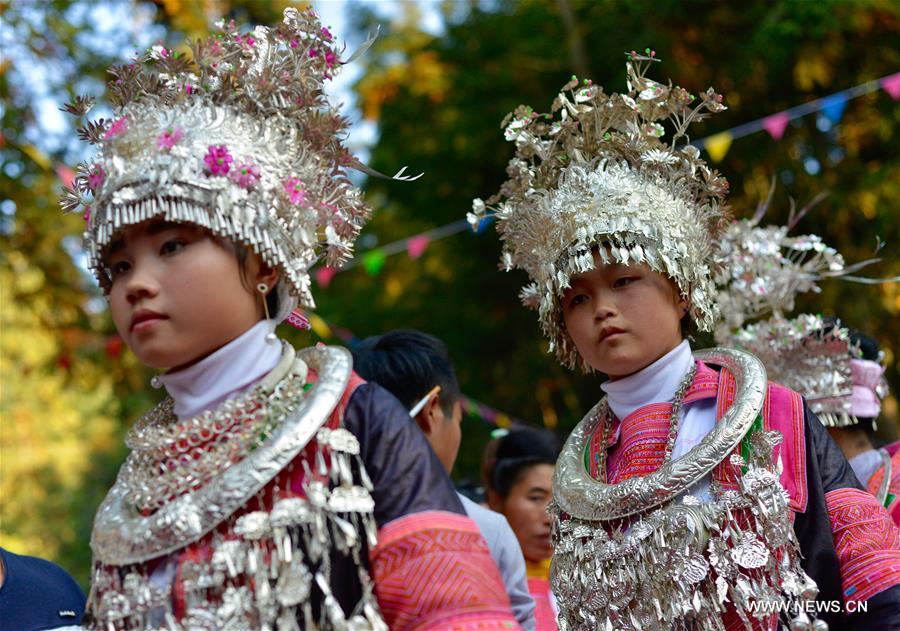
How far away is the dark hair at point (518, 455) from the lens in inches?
184

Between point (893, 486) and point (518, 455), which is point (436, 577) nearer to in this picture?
point (893, 486)

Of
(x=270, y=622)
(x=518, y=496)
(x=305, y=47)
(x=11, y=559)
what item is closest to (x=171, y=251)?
(x=305, y=47)

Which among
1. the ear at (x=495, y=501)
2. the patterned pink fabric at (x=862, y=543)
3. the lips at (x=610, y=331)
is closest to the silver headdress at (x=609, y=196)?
the lips at (x=610, y=331)

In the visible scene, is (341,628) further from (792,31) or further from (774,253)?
(792,31)

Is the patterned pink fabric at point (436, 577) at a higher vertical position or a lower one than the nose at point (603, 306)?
lower

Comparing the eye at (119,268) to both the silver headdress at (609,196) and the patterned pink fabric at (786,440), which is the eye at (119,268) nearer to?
the silver headdress at (609,196)

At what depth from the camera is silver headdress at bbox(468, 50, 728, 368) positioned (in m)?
2.81

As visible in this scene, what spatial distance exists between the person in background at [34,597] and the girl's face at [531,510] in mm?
2086

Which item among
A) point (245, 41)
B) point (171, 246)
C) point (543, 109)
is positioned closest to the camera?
point (171, 246)

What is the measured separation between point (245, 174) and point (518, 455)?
2854 mm

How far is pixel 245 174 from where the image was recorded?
2.13 meters

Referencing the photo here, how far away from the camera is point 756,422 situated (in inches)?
100

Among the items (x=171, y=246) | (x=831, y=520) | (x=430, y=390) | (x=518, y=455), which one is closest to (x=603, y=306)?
(x=831, y=520)

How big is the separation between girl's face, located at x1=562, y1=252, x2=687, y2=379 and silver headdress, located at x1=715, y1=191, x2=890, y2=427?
5.02 feet
